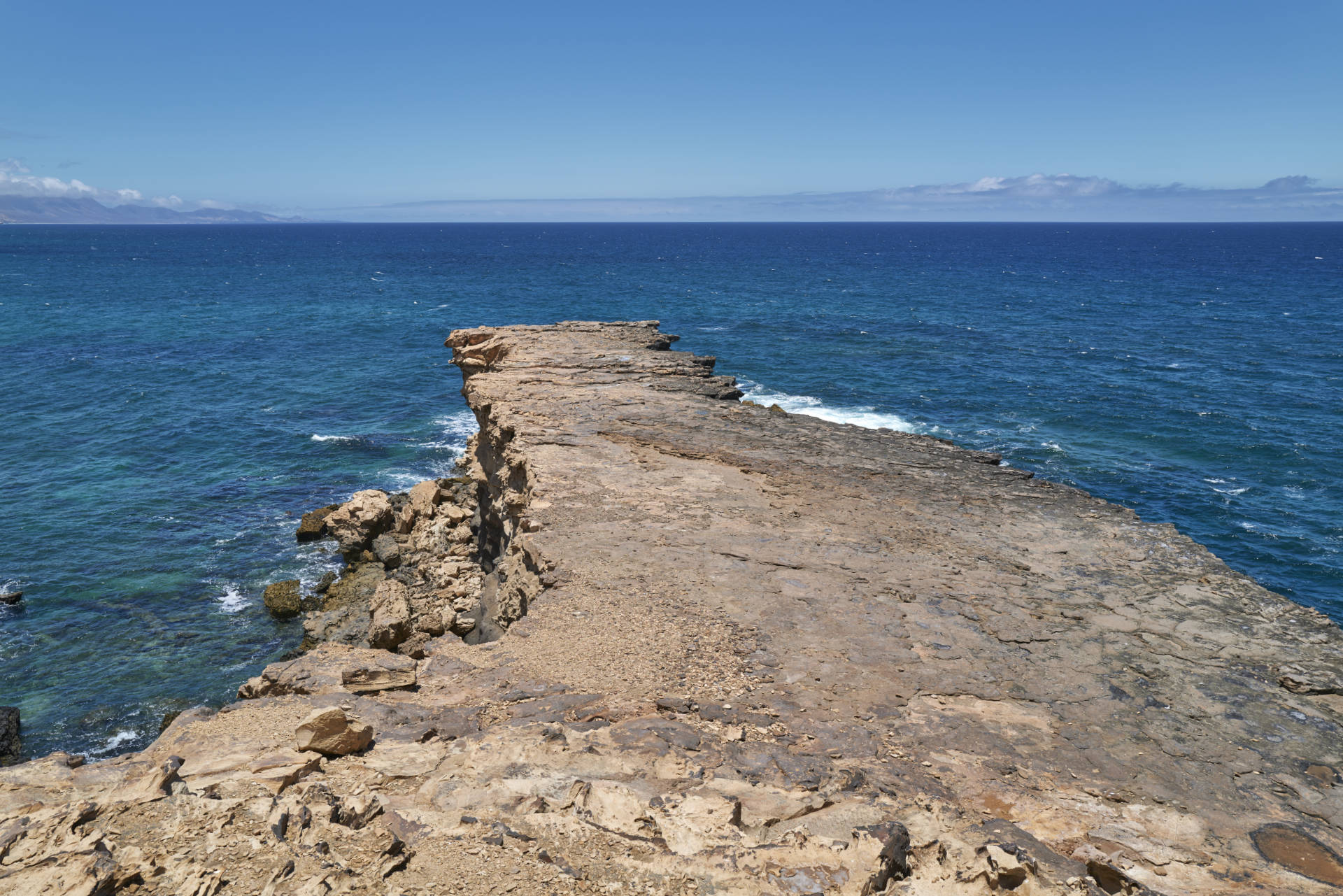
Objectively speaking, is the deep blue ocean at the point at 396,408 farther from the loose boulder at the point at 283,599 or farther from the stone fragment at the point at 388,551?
the stone fragment at the point at 388,551

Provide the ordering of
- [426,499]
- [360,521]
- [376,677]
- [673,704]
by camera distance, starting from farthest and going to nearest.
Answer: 1. [360,521]
2. [426,499]
3. [376,677]
4. [673,704]

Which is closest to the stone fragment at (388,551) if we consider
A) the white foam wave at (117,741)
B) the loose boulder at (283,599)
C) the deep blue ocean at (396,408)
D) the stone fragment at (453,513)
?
the stone fragment at (453,513)

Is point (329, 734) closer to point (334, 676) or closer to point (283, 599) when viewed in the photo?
point (334, 676)

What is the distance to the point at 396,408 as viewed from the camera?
4581 cm

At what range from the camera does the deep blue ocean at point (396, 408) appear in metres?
24.2

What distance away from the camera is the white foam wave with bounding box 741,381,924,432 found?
4028cm

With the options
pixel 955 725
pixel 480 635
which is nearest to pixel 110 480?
pixel 480 635

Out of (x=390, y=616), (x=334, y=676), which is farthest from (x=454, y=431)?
(x=334, y=676)

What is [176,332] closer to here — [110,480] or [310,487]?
[110,480]

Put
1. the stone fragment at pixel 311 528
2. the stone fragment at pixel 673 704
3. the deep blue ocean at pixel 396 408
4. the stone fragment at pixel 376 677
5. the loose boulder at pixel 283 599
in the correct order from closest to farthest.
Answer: the stone fragment at pixel 673 704 < the stone fragment at pixel 376 677 < the deep blue ocean at pixel 396 408 < the loose boulder at pixel 283 599 < the stone fragment at pixel 311 528

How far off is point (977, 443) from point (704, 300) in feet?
162

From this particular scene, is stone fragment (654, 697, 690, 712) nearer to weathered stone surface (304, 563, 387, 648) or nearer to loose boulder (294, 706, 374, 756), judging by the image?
loose boulder (294, 706, 374, 756)

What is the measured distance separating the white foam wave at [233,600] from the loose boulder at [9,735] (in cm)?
597

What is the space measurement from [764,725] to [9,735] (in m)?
18.3
